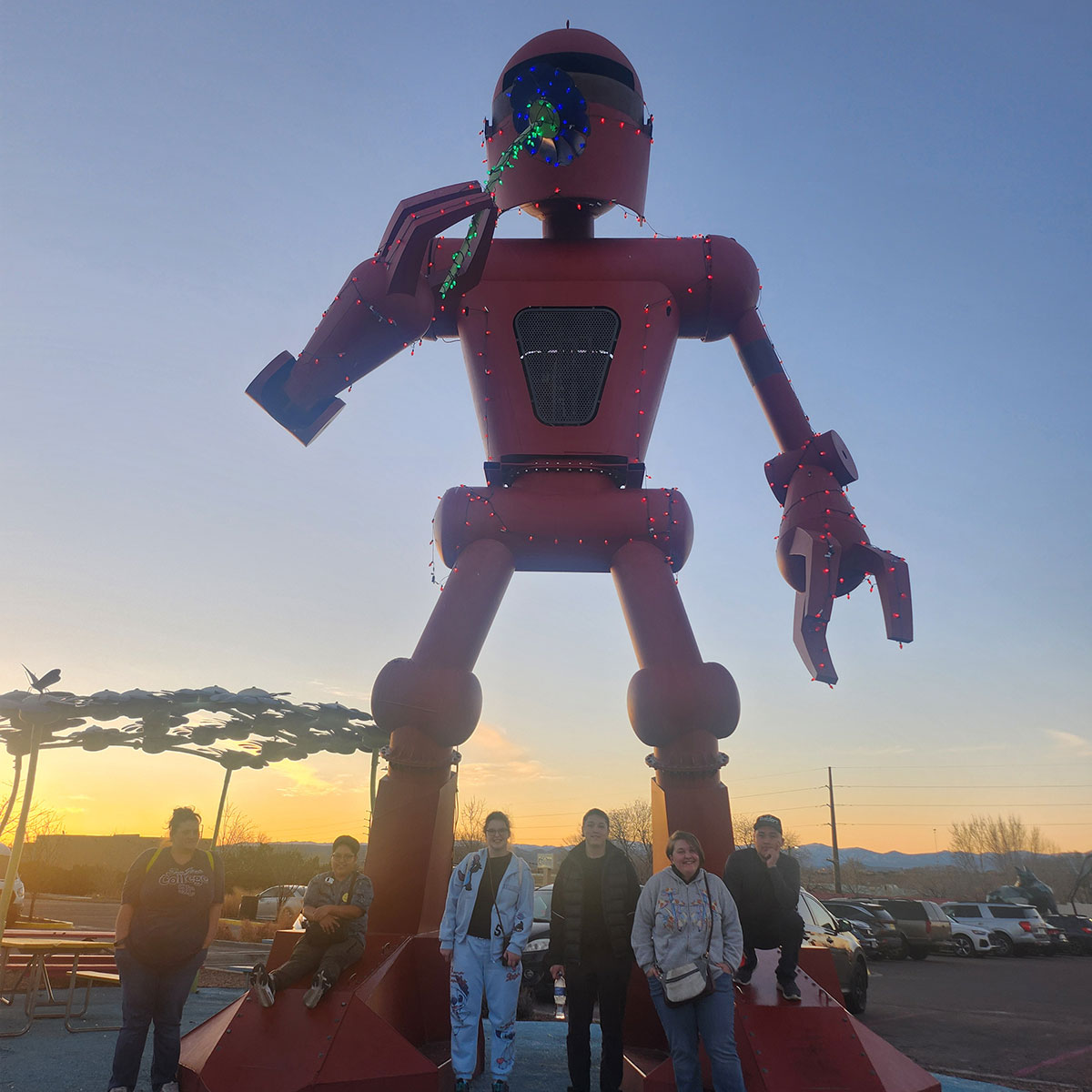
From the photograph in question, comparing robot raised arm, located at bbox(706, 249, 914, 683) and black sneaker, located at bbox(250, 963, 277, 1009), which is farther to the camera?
robot raised arm, located at bbox(706, 249, 914, 683)

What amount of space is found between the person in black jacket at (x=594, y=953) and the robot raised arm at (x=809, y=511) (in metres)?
2.66

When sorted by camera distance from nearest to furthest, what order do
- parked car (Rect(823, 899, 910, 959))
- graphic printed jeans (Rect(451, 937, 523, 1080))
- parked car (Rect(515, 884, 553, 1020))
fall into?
1. graphic printed jeans (Rect(451, 937, 523, 1080))
2. parked car (Rect(515, 884, 553, 1020))
3. parked car (Rect(823, 899, 910, 959))

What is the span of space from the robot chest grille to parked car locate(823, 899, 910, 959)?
15.5m

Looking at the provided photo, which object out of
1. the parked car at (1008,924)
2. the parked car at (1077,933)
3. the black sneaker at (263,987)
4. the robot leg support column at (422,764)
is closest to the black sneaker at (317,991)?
the black sneaker at (263,987)

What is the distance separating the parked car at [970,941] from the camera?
19.8m

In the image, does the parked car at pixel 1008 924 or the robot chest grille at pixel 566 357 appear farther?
the parked car at pixel 1008 924

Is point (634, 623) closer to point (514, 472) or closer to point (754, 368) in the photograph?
point (514, 472)

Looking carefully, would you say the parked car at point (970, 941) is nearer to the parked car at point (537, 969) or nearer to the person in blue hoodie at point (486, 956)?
the parked car at point (537, 969)

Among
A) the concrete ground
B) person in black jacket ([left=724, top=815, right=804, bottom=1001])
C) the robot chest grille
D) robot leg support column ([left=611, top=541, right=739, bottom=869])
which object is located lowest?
the concrete ground

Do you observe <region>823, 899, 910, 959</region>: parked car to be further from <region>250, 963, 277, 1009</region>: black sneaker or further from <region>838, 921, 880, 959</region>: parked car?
<region>250, 963, 277, 1009</region>: black sneaker

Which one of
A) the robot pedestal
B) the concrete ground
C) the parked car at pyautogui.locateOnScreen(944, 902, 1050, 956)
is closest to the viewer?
the robot pedestal

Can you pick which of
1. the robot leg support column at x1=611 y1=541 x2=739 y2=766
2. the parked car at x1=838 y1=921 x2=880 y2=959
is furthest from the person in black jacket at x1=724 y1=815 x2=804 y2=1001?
the parked car at x1=838 y1=921 x2=880 y2=959

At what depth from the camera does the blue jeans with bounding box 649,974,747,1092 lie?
150 inches

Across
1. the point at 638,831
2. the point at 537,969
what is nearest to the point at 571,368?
the point at 537,969
